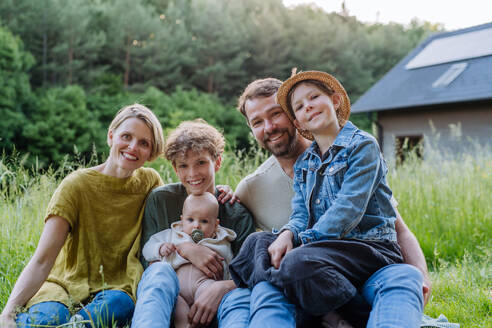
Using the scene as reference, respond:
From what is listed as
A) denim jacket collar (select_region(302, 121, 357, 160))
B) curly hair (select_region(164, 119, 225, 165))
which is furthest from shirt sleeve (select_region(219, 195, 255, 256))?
denim jacket collar (select_region(302, 121, 357, 160))

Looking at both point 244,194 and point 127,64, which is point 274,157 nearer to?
point 244,194

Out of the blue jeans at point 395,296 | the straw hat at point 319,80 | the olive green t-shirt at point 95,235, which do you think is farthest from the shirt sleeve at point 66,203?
the blue jeans at point 395,296

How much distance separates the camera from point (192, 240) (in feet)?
8.45

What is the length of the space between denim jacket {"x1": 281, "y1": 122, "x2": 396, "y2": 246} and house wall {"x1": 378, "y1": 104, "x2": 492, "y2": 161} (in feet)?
41.5

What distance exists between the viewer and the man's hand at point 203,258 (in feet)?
8.02

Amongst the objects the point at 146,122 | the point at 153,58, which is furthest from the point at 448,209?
the point at 153,58

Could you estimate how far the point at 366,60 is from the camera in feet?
100

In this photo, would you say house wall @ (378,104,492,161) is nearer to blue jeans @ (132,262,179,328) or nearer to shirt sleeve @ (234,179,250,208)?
shirt sleeve @ (234,179,250,208)

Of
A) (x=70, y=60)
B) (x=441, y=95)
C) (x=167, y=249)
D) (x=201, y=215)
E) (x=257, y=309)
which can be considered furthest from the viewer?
(x=70, y=60)

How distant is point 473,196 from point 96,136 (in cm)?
1862

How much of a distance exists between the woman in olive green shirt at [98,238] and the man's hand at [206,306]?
17.0 inches

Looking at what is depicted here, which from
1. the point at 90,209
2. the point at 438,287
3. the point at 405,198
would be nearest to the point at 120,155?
the point at 90,209

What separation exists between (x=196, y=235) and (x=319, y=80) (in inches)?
46.2

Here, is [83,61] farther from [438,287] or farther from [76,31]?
[438,287]
